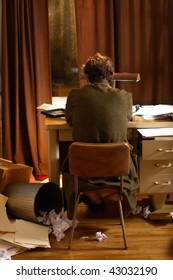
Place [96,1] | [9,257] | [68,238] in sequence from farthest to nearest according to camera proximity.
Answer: [96,1] < [68,238] < [9,257]

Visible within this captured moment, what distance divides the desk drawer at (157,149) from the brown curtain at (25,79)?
1392 mm

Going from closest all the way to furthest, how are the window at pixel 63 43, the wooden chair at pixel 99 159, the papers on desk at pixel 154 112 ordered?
the wooden chair at pixel 99 159 → the papers on desk at pixel 154 112 → the window at pixel 63 43

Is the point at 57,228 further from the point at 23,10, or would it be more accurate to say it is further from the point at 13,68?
the point at 23,10

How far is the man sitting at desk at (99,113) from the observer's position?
2.24 m

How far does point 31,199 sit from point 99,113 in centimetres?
74

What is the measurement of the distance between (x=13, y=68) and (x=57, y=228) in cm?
169

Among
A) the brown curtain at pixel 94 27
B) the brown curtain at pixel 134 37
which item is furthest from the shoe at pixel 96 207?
the brown curtain at pixel 94 27

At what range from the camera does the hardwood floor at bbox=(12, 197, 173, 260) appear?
2217mm

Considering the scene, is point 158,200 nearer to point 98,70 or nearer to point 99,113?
point 99,113

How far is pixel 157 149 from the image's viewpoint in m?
2.47

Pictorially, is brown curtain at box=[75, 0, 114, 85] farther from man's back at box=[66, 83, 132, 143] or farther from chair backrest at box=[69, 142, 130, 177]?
chair backrest at box=[69, 142, 130, 177]

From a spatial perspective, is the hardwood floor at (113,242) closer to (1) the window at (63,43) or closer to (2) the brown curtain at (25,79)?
(2) the brown curtain at (25,79)
